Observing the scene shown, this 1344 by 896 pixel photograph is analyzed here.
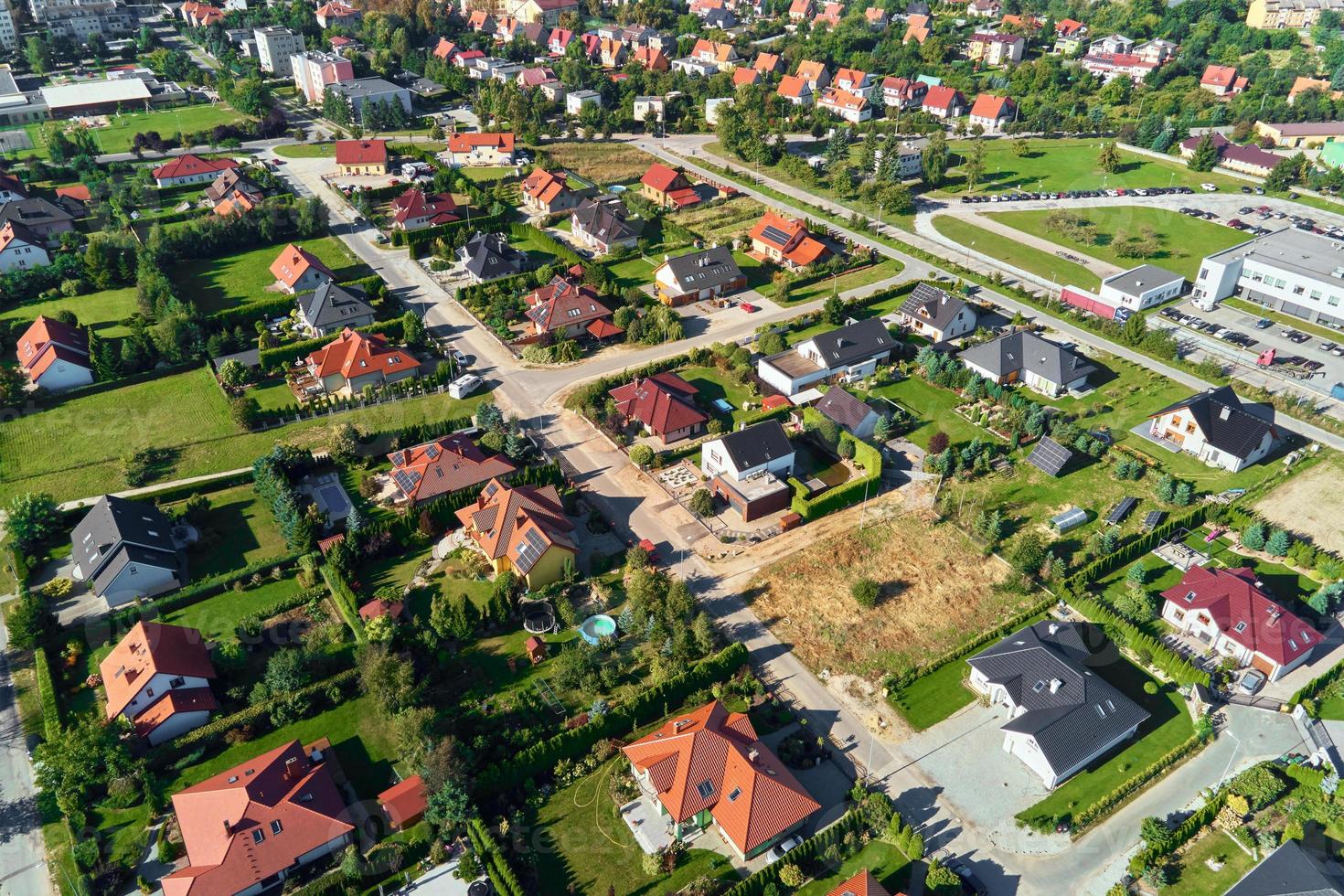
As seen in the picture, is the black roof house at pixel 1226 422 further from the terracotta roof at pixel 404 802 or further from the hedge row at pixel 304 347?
the hedge row at pixel 304 347

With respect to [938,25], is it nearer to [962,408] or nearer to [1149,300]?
[1149,300]

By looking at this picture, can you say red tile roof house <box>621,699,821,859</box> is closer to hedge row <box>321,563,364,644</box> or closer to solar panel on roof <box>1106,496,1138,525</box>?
hedge row <box>321,563,364,644</box>

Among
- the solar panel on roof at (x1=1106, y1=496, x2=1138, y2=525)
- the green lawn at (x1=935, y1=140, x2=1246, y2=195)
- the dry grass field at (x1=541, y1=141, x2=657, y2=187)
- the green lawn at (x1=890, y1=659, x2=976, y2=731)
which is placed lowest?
the green lawn at (x1=890, y1=659, x2=976, y2=731)

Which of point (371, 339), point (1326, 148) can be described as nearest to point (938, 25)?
point (1326, 148)

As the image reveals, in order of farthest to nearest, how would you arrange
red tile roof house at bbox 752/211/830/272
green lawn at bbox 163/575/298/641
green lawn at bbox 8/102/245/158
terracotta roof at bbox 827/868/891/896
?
1. green lawn at bbox 8/102/245/158
2. red tile roof house at bbox 752/211/830/272
3. green lawn at bbox 163/575/298/641
4. terracotta roof at bbox 827/868/891/896

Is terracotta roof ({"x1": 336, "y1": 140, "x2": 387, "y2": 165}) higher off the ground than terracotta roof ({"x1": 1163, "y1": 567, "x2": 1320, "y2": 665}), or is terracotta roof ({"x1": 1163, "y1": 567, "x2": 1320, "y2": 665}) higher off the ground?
terracotta roof ({"x1": 336, "y1": 140, "x2": 387, "y2": 165})

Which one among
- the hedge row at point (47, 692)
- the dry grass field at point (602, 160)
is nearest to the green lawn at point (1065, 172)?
the dry grass field at point (602, 160)

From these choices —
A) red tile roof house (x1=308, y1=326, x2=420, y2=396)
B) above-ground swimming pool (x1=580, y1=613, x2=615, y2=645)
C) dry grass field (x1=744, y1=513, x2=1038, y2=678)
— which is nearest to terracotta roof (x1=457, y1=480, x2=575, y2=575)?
above-ground swimming pool (x1=580, y1=613, x2=615, y2=645)
